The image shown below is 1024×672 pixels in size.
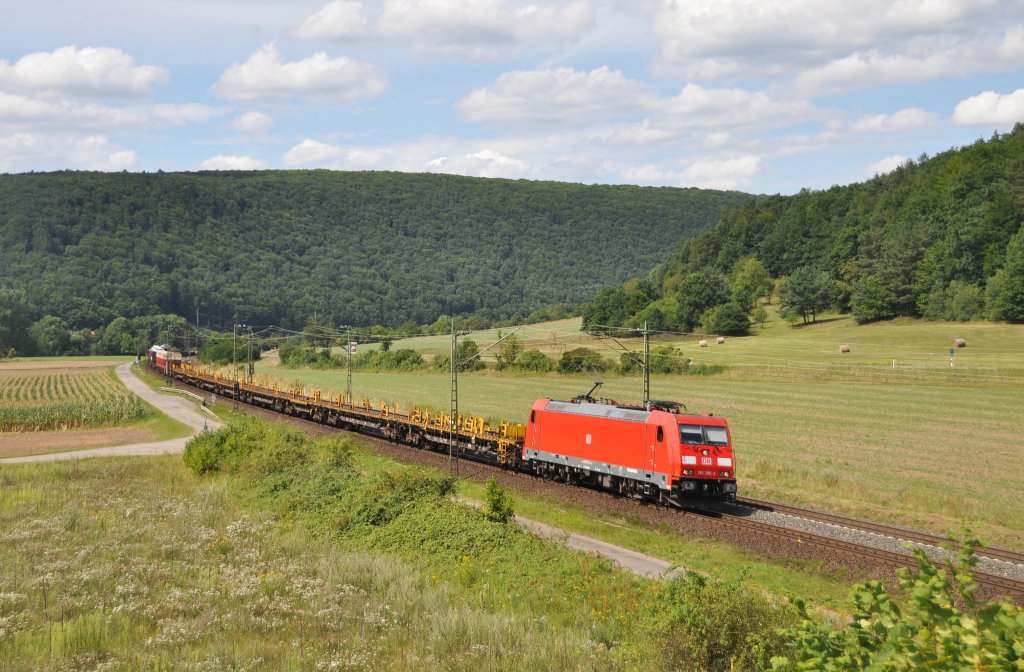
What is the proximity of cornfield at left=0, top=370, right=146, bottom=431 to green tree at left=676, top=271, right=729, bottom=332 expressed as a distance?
71663mm

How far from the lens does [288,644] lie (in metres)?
15.3

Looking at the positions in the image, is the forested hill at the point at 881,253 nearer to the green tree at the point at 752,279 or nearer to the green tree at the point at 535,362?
the green tree at the point at 752,279

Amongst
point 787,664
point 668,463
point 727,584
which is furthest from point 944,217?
point 787,664

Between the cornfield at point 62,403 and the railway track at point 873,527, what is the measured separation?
182 feet

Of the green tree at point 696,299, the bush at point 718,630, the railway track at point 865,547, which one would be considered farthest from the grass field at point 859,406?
the green tree at point 696,299

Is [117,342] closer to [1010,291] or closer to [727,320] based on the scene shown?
[727,320]

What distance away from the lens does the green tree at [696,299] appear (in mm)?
114500

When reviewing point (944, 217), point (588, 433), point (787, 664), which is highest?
point (944, 217)

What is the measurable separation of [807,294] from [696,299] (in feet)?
48.8

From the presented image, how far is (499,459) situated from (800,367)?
141 ft

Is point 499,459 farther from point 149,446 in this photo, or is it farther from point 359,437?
point 149,446

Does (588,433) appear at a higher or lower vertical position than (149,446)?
higher

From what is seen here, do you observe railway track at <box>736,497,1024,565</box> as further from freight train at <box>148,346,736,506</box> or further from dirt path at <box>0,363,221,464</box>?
dirt path at <box>0,363,221,464</box>

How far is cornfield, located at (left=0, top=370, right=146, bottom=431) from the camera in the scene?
216 feet
